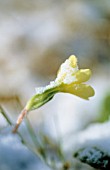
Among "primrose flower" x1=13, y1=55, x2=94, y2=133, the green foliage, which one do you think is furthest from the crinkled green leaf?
the green foliage

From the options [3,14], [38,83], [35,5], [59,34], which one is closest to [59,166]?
[38,83]

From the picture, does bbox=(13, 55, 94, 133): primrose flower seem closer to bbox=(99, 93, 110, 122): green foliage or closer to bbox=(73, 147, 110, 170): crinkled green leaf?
bbox=(73, 147, 110, 170): crinkled green leaf

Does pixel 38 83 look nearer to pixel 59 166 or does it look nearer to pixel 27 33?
pixel 27 33

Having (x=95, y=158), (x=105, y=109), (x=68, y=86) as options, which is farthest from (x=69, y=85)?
(x=105, y=109)

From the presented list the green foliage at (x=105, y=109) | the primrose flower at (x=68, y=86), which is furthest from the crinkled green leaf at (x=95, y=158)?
the green foliage at (x=105, y=109)

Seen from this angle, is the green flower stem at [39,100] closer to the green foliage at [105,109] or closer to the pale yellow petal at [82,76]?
the pale yellow petal at [82,76]

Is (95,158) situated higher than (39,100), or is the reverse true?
(39,100)

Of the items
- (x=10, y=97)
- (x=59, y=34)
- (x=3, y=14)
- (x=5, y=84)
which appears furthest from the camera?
(x=3, y=14)

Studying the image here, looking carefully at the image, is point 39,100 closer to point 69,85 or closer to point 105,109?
point 69,85
